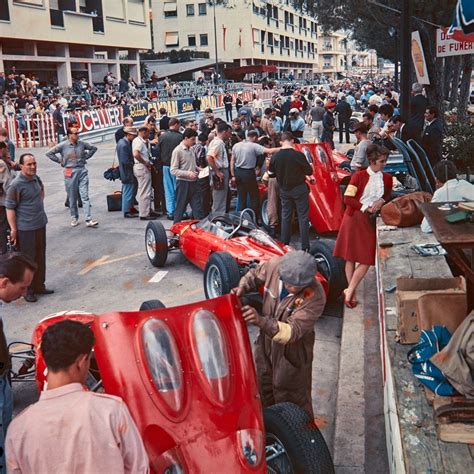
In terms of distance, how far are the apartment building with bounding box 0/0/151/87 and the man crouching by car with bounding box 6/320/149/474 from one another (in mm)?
39497

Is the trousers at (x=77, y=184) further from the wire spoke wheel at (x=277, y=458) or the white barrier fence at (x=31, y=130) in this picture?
the white barrier fence at (x=31, y=130)

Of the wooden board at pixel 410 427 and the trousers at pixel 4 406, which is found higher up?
the wooden board at pixel 410 427

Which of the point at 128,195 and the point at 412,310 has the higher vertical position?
the point at 412,310

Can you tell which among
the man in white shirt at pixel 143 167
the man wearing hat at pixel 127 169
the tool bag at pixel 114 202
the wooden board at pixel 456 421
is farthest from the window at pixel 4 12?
the wooden board at pixel 456 421

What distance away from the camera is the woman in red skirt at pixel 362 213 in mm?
7035

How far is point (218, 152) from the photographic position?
11.3 meters

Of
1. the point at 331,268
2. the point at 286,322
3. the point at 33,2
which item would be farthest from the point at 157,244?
the point at 33,2

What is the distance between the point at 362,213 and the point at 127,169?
6604mm

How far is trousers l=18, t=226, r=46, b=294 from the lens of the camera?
830 centimetres

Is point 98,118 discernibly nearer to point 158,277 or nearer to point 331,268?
point 158,277

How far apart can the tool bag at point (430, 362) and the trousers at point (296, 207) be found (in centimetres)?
557

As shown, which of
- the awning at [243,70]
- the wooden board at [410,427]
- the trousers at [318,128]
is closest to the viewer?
the wooden board at [410,427]

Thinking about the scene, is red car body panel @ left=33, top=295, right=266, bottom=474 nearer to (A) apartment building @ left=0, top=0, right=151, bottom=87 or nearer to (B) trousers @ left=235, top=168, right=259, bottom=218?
(B) trousers @ left=235, top=168, right=259, bottom=218

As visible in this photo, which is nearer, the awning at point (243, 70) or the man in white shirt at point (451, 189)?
the man in white shirt at point (451, 189)
